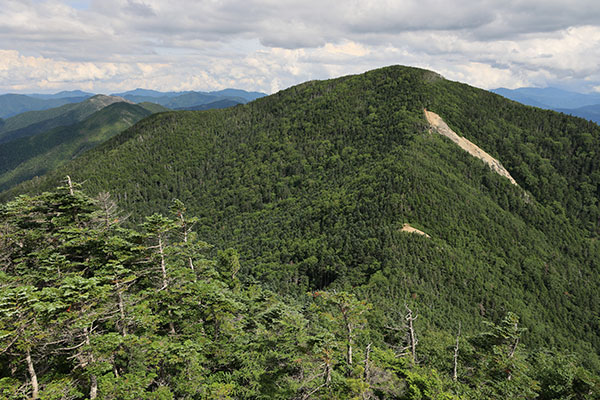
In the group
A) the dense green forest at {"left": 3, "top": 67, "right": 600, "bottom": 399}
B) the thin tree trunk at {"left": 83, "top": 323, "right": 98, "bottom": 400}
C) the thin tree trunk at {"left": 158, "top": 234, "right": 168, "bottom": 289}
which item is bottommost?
the dense green forest at {"left": 3, "top": 67, "right": 600, "bottom": 399}

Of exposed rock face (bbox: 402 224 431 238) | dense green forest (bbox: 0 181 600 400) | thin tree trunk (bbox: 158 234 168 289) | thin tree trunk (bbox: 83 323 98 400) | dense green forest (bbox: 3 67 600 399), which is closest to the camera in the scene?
dense green forest (bbox: 0 181 600 400)

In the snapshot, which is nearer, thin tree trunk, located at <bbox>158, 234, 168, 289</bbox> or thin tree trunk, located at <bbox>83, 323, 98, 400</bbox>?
thin tree trunk, located at <bbox>83, 323, 98, 400</bbox>

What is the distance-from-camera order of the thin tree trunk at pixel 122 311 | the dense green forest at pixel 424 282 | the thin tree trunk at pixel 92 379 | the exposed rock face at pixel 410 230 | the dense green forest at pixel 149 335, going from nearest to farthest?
the dense green forest at pixel 149 335, the thin tree trunk at pixel 92 379, the thin tree trunk at pixel 122 311, the dense green forest at pixel 424 282, the exposed rock face at pixel 410 230

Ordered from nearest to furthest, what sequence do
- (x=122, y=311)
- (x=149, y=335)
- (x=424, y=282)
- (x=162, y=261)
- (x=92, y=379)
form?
1. (x=92, y=379)
2. (x=122, y=311)
3. (x=149, y=335)
4. (x=162, y=261)
5. (x=424, y=282)

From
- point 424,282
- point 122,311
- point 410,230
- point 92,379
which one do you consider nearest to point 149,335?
point 122,311

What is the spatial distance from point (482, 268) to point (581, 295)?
2454 inches

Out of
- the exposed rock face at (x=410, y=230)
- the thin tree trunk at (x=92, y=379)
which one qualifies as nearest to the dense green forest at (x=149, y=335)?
the thin tree trunk at (x=92, y=379)

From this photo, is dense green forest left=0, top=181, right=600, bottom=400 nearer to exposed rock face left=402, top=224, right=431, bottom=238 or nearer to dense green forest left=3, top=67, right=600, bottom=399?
dense green forest left=3, top=67, right=600, bottom=399

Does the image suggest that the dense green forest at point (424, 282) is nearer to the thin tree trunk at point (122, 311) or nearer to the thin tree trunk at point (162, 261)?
the thin tree trunk at point (122, 311)

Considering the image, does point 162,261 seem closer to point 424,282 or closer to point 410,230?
point 424,282

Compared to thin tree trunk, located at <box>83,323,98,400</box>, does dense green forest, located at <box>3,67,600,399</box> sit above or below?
below

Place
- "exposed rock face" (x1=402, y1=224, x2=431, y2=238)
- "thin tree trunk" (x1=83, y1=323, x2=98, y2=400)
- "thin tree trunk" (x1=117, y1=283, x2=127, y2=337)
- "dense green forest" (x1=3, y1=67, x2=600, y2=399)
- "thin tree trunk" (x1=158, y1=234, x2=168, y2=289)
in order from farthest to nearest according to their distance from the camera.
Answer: "exposed rock face" (x1=402, y1=224, x2=431, y2=238) → "dense green forest" (x1=3, y1=67, x2=600, y2=399) → "thin tree trunk" (x1=158, y1=234, x2=168, y2=289) → "thin tree trunk" (x1=117, y1=283, x2=127, y2=337) → "thin tree trunk" (x1=83, y1=323, x2=98, y2=400)

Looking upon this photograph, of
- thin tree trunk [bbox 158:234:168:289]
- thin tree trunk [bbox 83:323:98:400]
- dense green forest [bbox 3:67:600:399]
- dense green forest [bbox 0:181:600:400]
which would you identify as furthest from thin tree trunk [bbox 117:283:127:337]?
thin tree trunk [bbox 158:234:168:289]

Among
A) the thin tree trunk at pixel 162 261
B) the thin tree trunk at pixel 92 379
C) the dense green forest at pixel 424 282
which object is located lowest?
the dense green forest at pixel 424 282
